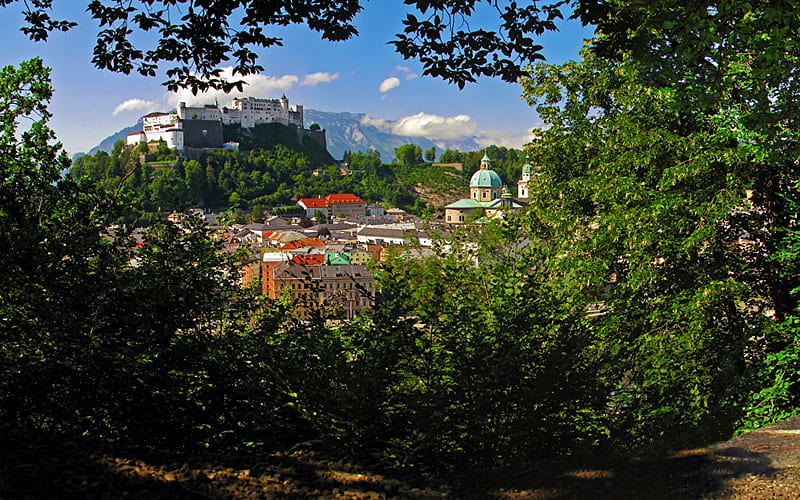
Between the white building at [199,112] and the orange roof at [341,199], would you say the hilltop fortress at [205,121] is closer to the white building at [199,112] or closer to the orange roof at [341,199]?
the white building at [199,112]

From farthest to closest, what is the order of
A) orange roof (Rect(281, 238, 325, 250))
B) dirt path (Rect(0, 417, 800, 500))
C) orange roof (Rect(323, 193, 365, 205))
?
orange roof (Rect(323, 193, 365, 205)) < orange roof (Rect(281, 238, 325, 250)) < dirt path (Rect(0, 417, 800, 500))

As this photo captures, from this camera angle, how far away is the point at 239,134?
128 metres

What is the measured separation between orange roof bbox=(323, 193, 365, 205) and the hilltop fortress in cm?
2082

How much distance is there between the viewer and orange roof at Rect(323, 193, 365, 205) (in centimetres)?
12250

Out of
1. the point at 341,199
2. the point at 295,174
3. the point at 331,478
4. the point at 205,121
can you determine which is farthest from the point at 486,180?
the point at 331,478

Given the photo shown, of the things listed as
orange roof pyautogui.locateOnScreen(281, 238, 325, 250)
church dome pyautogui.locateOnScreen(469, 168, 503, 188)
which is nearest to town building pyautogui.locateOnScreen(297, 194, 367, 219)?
church dome pyautogui.locateOnScreen(469, 168, 503, 188)

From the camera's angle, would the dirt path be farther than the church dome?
No

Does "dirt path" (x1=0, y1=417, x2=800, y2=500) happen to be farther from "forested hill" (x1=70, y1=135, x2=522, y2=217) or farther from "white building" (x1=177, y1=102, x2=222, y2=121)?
"white building" (x1=177, y1=102, x2=222, y2=121)

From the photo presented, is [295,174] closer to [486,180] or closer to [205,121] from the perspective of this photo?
[205,121]

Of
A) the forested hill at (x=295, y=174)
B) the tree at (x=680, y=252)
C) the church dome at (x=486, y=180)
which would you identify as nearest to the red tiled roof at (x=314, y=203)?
the forested hill at (x=295, y=174)

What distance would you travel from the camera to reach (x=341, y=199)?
123500 millimetres

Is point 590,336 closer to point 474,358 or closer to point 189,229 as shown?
point 474,358

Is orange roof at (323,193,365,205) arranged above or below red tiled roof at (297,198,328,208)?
above

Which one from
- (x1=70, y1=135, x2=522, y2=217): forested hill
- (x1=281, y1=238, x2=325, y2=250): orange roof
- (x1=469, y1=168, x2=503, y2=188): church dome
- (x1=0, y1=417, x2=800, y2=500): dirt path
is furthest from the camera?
(x1=70, y1=135, x2=522, y2=217): forested hill
